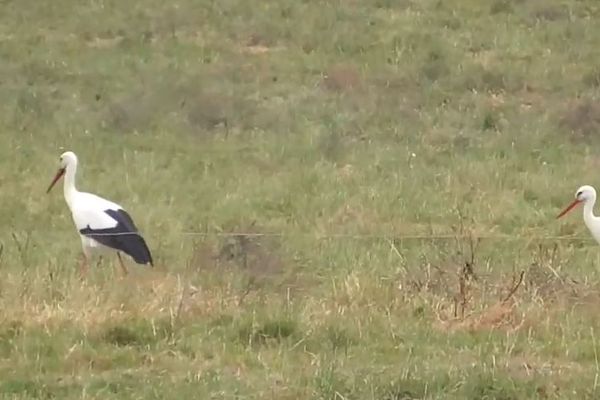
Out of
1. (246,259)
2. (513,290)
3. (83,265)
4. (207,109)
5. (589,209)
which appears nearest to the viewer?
(513,290)

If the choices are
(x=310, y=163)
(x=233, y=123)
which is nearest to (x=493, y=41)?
(x=233, y=123)

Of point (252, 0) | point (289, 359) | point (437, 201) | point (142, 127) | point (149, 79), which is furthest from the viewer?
point (252, 0)

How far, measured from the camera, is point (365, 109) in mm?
18078

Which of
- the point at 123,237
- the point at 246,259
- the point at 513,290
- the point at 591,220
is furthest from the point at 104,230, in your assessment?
the point at 591,220

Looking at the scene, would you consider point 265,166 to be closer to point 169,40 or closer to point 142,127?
point 142,127

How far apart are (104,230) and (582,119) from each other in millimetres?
9089

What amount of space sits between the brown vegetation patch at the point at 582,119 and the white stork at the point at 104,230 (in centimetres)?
827

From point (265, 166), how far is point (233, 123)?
2390 mm

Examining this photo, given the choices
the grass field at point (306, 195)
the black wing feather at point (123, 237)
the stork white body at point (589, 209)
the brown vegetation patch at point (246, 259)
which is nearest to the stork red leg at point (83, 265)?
the grass field at point (306, 195)

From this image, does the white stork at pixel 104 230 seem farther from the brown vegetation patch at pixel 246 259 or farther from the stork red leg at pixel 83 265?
the brown vegetation patch at pixel 246 259

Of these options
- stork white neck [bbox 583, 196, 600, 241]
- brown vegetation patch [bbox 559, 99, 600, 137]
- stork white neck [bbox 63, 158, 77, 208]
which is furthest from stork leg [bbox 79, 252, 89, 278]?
brown vegetation patch [bbox 559, 99, 600, 137]

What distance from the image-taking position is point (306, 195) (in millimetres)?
13422

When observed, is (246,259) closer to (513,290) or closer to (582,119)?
(513,290)

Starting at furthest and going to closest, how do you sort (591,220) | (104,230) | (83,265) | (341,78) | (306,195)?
(341,78) → (306,195) → (591,220) → (104,230) → (83,265)
